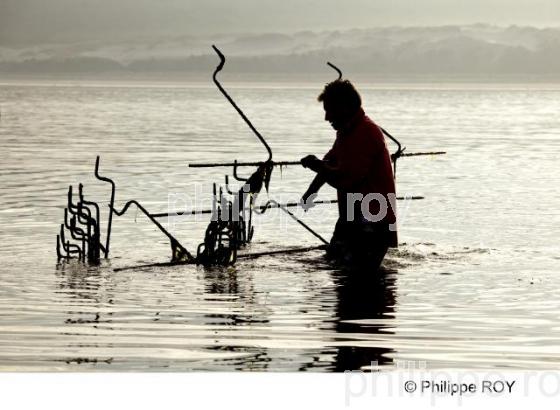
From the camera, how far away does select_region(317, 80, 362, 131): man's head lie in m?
13.7

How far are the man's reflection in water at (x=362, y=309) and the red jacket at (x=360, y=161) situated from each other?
995mm

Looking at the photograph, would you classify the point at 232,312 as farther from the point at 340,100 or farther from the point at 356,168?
the point at 340,100

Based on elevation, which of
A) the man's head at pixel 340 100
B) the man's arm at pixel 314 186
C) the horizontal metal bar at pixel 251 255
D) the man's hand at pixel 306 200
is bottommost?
the horizontal metal bar at pixel 251 255

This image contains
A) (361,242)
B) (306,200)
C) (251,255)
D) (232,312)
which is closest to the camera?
(232,312)

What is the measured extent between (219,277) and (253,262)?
1104 millimetres

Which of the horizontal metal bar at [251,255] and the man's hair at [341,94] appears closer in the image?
the man's hair at [341,94]

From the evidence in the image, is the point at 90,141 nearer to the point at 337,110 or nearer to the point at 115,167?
the point at 115,167

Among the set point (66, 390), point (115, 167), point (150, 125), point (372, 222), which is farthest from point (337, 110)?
point (150, 125)

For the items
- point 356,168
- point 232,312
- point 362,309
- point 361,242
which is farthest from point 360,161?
point 232,312

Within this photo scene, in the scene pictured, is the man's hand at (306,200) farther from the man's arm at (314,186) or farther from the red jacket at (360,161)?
the red jacket at (360,161)

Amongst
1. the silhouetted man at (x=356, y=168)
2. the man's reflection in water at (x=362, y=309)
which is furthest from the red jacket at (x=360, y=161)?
the man's reflection in water at (x=362, y=309)

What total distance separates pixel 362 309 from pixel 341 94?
2.00 meters

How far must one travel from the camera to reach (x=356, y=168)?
13875mm

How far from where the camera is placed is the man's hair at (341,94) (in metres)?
13.7
